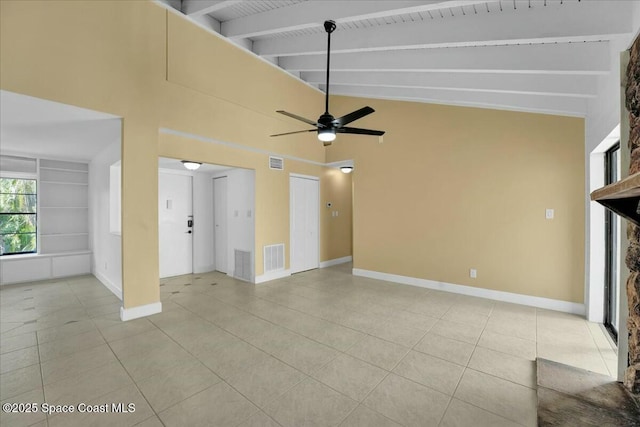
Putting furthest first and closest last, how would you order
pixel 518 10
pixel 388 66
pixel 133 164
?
1. pixel 388 66
2. pixel 133 164
3. pixel 518 10

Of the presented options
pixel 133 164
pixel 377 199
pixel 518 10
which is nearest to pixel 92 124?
pixel 133 164

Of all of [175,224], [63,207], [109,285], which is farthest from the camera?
[63,207]

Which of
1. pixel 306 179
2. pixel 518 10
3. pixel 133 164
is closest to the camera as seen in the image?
pixel 518 10

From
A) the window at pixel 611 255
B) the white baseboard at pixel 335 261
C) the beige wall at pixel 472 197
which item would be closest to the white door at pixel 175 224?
the white baseboard at pixel 335 261

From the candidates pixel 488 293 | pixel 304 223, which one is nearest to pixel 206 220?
pixel 304 223

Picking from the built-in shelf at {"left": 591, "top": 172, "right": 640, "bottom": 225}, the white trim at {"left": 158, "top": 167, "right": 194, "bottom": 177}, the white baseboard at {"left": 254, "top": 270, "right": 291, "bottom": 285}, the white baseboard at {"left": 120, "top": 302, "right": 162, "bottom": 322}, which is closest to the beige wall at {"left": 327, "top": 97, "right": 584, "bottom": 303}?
the white baseboard at {"left": 254, "top": 270, "right": 291, "bottom": 285}

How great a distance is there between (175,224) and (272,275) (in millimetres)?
2403

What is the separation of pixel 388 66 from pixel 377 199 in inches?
100

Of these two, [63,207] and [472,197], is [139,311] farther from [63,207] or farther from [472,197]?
[472,197]

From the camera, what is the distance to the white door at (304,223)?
244 inches

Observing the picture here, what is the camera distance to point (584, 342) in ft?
10.1

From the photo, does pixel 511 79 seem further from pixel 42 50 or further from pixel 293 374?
pixel 42 50

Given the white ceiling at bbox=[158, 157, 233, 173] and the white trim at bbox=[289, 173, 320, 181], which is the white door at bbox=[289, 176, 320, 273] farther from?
the white ceiling at bbox=[158, 157, 233, 173]

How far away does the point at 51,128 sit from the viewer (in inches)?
157
